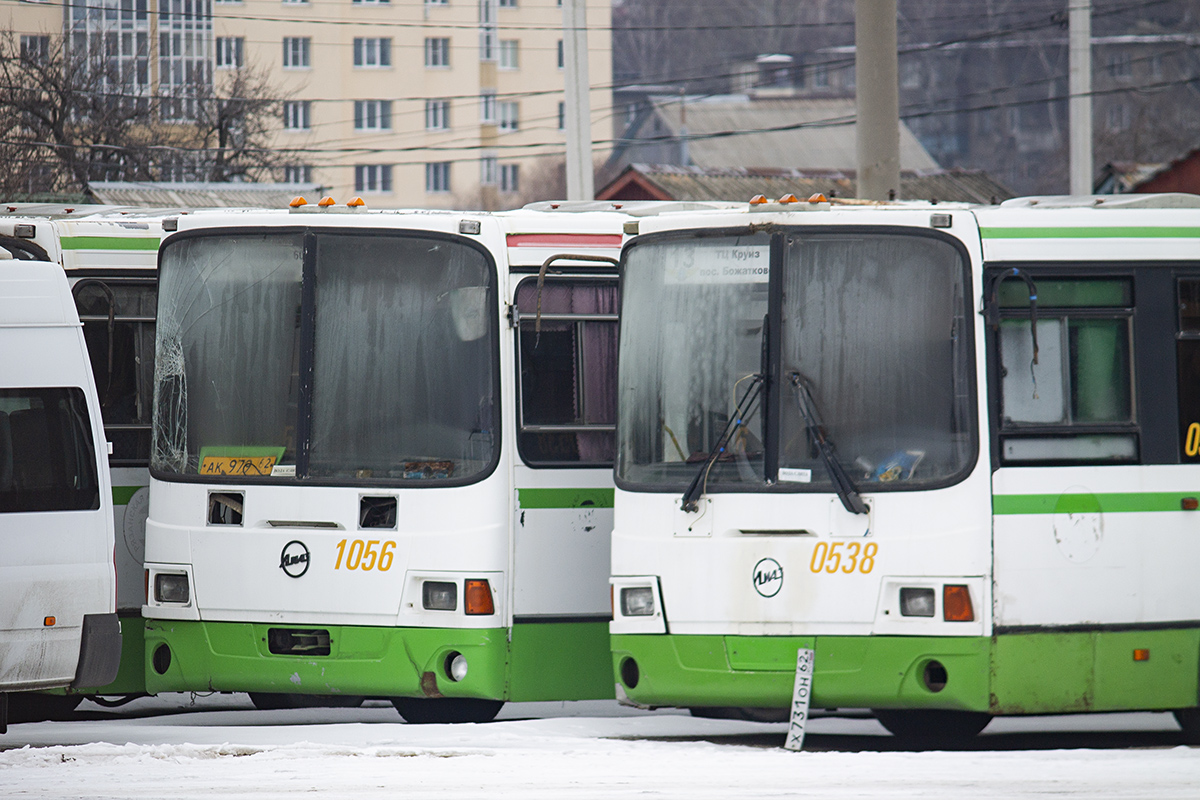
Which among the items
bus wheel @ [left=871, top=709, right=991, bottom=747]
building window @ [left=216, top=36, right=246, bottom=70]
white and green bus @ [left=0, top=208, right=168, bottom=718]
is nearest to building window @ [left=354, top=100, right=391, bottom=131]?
building window @ [left=216, top=36, right=246, bottom=70]

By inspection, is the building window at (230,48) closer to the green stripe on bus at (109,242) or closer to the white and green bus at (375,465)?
the green stripe on bus at (109,242)

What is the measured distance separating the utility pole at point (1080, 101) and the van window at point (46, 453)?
19.8 m

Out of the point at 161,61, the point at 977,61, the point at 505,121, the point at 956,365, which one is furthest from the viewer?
the point at 977,61

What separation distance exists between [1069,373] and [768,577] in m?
1.81

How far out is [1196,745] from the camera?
8.91 metres

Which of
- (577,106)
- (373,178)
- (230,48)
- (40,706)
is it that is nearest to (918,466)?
(40,706)

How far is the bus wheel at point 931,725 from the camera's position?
9383mm

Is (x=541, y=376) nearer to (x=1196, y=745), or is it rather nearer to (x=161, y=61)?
(x=1196, y=745)

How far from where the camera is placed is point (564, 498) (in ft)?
30.7

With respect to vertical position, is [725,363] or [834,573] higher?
[725,363]

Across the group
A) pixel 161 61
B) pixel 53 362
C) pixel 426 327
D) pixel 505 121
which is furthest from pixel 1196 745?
pixel 505 121

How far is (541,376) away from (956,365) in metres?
2.33

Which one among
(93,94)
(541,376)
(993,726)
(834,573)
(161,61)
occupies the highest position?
(161,61)

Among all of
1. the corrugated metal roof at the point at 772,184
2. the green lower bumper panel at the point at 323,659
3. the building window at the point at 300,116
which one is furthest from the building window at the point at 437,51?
the green lower bumper panel at the point at 323,659
